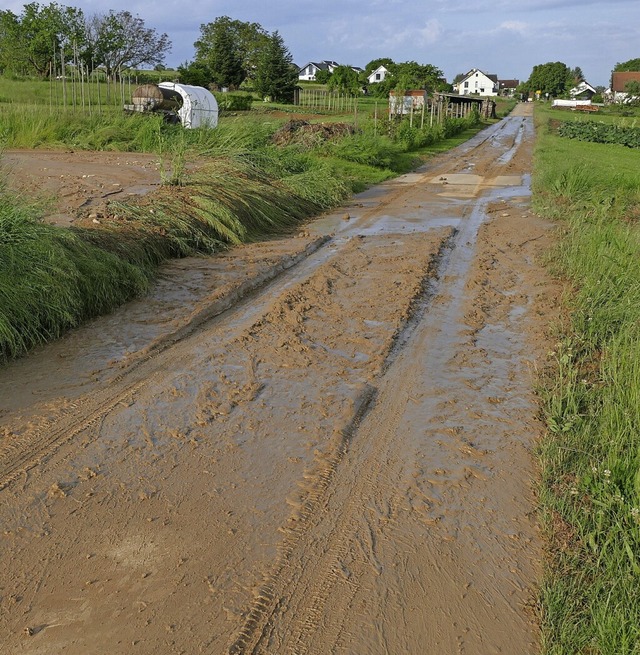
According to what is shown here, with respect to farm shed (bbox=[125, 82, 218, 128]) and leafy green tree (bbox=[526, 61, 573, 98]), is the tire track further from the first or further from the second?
leafy green tree (bbox=[526, 61, 573, 98])

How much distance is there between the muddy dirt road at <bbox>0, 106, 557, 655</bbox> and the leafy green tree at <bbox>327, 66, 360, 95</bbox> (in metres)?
51.8

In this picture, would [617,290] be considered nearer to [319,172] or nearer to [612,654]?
[612,654]

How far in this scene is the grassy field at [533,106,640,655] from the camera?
324 cm

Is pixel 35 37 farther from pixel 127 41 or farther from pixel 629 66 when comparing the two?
pixel 629 66

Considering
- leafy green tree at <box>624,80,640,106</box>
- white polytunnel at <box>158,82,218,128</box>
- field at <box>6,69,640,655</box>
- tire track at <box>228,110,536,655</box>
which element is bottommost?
tire track at <box>228,110,536,655</box>

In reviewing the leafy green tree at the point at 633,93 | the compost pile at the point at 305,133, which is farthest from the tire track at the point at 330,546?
the leafy green tree at the point at 633,93

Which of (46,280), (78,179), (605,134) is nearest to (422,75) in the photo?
(605,134)

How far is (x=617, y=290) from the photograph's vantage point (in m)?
7.63

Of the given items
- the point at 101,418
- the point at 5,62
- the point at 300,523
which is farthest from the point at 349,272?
the point at 5,62

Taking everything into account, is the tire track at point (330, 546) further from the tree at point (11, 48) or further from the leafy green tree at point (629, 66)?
the leafy green tree at point (629, 66)

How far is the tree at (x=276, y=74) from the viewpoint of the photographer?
5616 cm

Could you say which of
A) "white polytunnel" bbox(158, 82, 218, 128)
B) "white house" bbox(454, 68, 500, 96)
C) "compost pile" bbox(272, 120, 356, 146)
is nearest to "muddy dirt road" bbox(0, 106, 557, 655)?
"compost pile" bbox(272, 120, 356, 146)

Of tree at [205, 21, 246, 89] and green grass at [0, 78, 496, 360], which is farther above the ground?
tree at [205, 21, 246, 89]

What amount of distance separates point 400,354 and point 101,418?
107 inches
